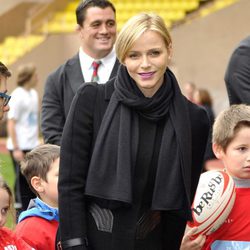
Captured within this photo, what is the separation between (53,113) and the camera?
6621mm

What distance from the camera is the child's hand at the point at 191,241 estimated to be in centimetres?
511

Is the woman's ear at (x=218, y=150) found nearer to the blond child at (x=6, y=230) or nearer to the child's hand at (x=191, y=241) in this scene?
the child's hand at (x=191, y=241)

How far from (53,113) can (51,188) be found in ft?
4.89

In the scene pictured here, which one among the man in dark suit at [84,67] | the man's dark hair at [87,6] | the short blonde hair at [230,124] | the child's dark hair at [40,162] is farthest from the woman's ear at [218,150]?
the man's dark hair at [87,6]

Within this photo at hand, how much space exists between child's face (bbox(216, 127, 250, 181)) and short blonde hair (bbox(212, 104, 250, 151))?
1.1 inches

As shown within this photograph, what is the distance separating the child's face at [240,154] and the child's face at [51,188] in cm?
103

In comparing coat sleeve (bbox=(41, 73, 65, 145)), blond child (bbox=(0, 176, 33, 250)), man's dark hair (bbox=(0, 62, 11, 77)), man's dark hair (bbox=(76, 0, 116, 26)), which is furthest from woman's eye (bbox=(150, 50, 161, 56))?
man's dark hair (bbox=(76, 0, 116, 26))

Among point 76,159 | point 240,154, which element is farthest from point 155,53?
point 240,154

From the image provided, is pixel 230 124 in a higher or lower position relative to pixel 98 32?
lower

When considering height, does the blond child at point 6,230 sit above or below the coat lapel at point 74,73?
below

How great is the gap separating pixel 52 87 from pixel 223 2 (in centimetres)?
2011

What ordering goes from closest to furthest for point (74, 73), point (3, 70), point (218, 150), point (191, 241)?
point (3, 70) < point (191, 241) < point (218, 150) < point (74, 73)

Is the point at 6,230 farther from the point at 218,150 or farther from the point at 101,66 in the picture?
the point at 101,66

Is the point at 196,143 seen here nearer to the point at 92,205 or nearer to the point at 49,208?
the point at 92,205
